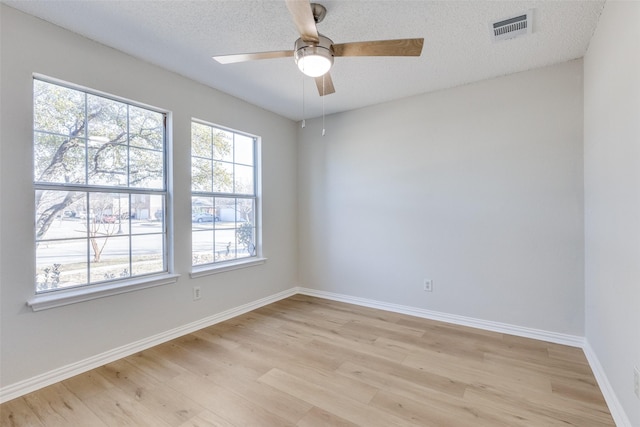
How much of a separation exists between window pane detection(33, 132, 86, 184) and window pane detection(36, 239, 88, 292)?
Answer: 1.62ft

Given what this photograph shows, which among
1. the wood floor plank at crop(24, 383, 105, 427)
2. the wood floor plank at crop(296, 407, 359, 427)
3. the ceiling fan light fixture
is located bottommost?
the wood floor plank at crop(296, 407, 359, 427)

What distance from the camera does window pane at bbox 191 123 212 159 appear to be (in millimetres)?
3205

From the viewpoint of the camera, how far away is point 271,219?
4.13 m

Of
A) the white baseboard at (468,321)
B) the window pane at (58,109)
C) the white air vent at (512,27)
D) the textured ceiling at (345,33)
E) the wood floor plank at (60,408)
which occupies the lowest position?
the wood floor plank at (60,408)

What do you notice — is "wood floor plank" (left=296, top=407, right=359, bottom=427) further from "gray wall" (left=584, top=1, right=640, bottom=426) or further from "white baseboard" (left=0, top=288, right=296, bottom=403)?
"white baseboard" (left=0, top=288, right=296, bottom=403)

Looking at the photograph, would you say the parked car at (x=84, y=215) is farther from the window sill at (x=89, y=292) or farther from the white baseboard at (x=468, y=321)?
the white baseboard at (x=468, y=321)

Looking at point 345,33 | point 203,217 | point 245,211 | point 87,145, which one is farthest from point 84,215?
point 345,33

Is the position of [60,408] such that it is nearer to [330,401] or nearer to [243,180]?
[330,401]

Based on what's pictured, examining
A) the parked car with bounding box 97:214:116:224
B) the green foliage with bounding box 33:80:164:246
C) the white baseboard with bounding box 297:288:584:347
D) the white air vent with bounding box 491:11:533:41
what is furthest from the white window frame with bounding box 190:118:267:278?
the white air vent with bounding box 491:11:533:41

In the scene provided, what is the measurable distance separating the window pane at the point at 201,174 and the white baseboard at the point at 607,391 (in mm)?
3682

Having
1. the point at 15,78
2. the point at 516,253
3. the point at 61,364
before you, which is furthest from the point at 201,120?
the point at 516,253

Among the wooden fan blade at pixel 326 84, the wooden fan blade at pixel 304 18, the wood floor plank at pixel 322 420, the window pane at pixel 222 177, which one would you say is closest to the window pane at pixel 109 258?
the window pane at pixel 222 177

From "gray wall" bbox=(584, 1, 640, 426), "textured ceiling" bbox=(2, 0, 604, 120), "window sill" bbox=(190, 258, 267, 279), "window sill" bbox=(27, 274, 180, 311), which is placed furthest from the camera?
"window sill" bbox=(190, 258, 267, 279)

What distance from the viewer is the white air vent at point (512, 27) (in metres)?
2.11
